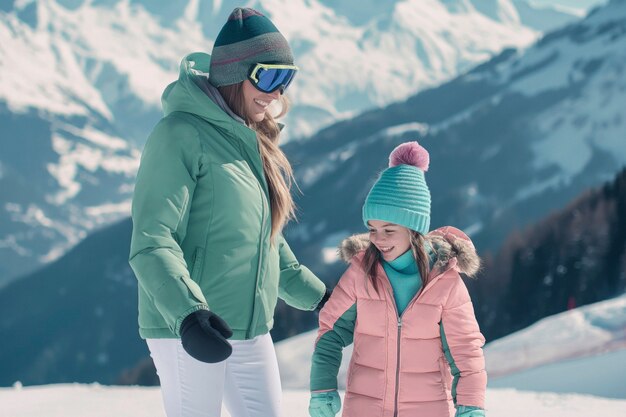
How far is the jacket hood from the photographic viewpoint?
4.09 meters

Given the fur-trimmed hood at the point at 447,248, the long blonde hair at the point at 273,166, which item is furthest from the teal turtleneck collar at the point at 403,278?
the long blonde hair at the point at 273,166

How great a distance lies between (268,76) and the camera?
4258 millimetres

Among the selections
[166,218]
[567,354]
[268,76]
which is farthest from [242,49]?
[567,354]

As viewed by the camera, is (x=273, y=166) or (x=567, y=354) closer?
(x=273, y=166)

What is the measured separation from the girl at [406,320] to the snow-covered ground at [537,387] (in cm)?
273

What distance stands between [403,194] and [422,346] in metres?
0.70

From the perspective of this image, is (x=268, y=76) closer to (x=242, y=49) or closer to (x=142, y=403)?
(x=242, y=49)

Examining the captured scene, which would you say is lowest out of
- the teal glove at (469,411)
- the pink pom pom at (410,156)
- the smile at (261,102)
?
the teal glove at (469,411)

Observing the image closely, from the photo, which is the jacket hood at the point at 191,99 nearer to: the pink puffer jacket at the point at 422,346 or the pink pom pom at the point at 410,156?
the pink pom pom at the point at 410,156

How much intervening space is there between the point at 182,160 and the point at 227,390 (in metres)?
1.09

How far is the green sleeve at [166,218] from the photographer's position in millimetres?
3580

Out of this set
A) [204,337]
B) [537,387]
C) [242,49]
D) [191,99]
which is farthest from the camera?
[537,387]

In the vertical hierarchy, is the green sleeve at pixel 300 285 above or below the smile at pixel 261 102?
below

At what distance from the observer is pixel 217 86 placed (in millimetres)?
4316
